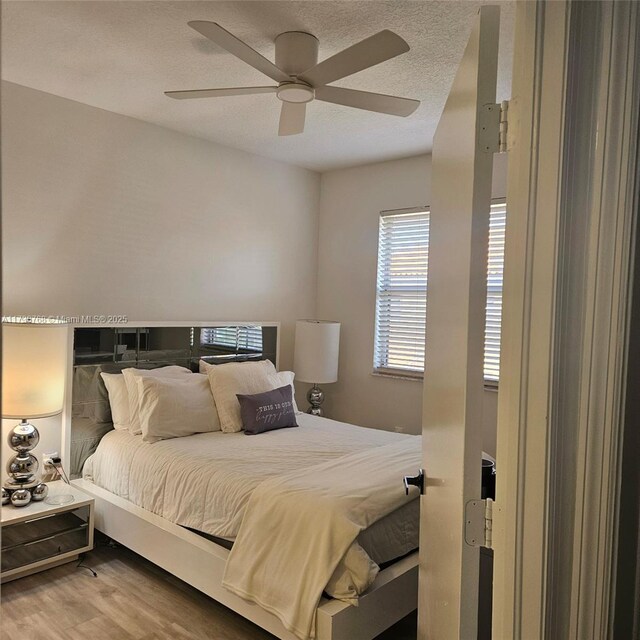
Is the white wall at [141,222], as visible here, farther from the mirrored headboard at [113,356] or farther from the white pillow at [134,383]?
the white pillow at [134,383]

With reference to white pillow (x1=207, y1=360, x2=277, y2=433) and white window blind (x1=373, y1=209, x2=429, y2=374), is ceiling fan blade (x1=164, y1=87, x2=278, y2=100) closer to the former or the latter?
white pillow (x1=207, y1=360, x2=277, y2=433)

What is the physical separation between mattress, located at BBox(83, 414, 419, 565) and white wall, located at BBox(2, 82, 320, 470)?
56 centimetres

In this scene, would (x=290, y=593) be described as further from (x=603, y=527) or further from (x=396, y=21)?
(x=396, y=21)

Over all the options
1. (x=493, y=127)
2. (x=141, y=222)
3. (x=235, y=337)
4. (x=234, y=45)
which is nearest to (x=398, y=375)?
(x=235, y=337)

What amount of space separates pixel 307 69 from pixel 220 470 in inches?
76.3

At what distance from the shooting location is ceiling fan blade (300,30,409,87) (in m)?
2.01

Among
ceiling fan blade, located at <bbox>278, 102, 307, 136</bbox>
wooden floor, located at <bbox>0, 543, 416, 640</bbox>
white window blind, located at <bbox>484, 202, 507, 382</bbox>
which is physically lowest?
wooden floor, located at <bbox>0, 543, 416, 640</bbox>

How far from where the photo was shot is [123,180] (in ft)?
12.1

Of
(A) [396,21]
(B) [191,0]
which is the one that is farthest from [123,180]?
(A) [396,21]

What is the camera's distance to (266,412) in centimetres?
353

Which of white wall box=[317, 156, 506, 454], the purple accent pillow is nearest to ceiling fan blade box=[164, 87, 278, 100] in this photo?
the purple accent pillow

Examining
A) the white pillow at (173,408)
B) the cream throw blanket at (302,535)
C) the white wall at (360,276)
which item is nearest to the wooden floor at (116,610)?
the cream throw blanket at (302,535)

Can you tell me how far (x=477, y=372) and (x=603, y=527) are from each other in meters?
0.35

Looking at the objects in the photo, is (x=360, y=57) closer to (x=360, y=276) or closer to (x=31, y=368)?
(x=31, y=368)
